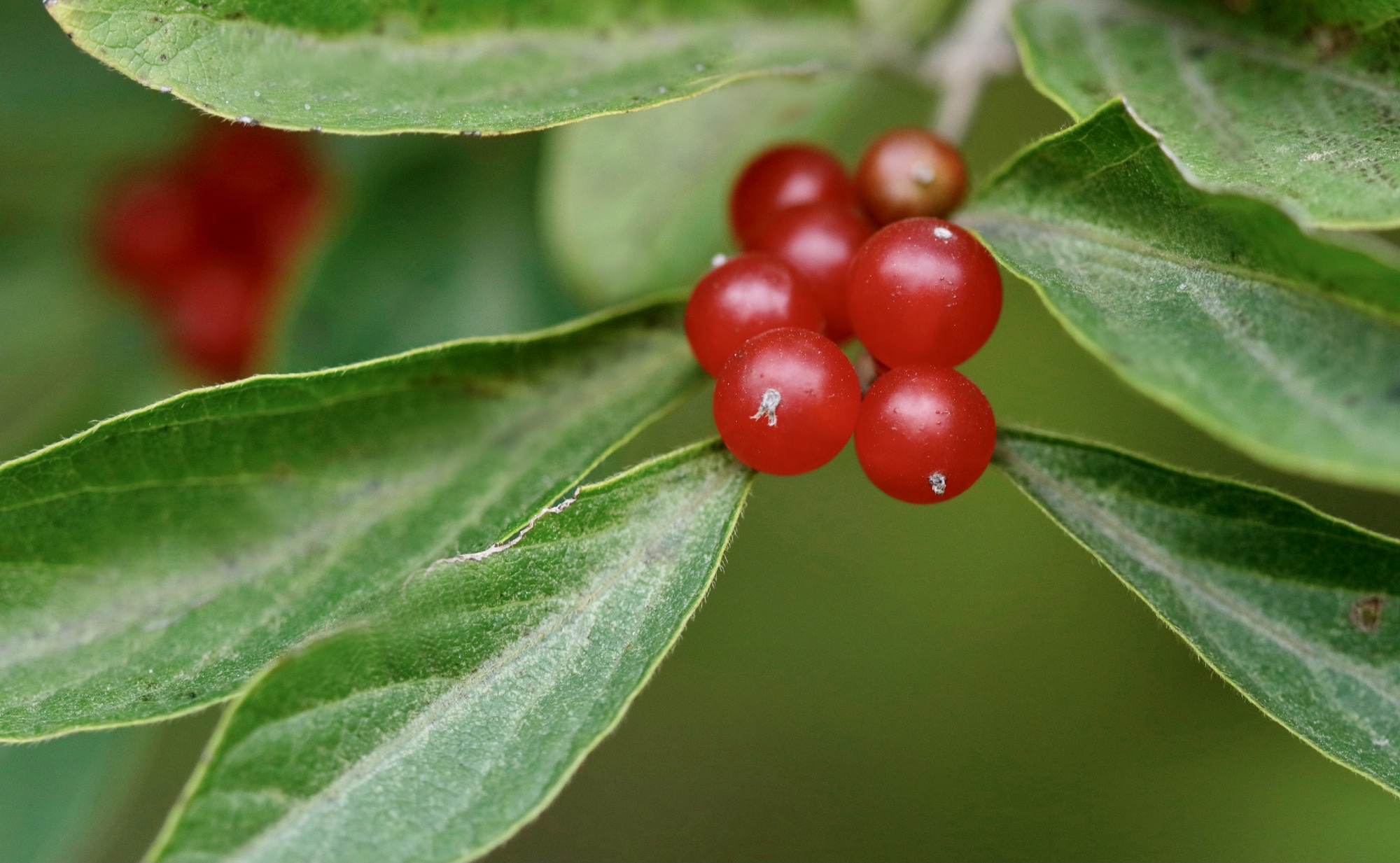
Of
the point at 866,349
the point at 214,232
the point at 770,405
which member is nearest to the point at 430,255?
the point at 214,232

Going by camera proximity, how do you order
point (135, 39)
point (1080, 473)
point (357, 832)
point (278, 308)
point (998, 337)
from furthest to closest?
1. point (998, 337)
2. point (278, 308)
3. point (1080, 473)
4. point (135, 39)
5. point (357, 832)

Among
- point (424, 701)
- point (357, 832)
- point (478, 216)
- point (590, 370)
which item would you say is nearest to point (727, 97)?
point (478, 216)

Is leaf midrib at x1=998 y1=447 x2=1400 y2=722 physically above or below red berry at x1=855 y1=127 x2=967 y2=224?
below

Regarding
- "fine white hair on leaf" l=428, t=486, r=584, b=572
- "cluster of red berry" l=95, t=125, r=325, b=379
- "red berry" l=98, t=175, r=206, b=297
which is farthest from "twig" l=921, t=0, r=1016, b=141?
"red berry" l=98, t=175, r=206, b=297

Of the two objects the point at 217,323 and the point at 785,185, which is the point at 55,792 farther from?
the point at 785,185

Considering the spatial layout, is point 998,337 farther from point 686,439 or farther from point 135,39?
point 135,39

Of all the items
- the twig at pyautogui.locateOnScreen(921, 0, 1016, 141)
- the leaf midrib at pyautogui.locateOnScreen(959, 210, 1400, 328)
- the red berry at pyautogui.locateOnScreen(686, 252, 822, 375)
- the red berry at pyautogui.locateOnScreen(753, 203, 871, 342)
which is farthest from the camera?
the twig at pyautogui.locateOnScreen(921, 0, 1016, 141)

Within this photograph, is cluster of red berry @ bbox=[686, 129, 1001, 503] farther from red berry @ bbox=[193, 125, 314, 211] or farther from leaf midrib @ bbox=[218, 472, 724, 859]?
red berry @ bbox=[193, 125, 314, 211]
